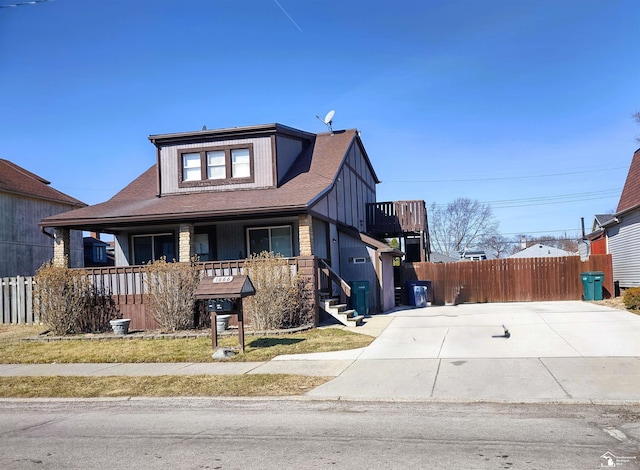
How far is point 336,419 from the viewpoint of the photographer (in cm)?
713

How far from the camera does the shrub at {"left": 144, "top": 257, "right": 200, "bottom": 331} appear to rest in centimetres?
1590

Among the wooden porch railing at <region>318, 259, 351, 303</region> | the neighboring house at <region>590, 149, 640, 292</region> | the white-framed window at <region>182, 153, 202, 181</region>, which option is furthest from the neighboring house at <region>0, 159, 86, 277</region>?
the neighboring house at <region>590, 149, 640, 292</region>

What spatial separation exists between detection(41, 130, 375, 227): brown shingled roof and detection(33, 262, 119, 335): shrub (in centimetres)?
201

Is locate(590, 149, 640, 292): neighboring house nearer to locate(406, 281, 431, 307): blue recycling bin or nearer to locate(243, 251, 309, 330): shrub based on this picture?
locate(406, 281, 431, 307): blue recycling bin

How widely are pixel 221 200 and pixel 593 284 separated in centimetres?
1495

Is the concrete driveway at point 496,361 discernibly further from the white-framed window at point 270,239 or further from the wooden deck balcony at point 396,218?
the wooden deck balcony at point 396,218

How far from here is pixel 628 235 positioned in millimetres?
22984

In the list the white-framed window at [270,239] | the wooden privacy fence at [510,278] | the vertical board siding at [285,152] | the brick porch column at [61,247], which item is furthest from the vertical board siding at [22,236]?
the wooden privacy fence at [510,278]

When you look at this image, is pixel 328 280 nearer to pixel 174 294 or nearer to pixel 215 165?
pixel 174 294

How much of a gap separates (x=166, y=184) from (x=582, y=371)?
15811 millimetres

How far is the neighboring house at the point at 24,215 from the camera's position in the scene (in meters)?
27.7

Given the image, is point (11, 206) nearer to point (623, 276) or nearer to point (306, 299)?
point (306, 299)

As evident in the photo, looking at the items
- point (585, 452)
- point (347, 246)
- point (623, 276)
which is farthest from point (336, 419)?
point (623, 276)

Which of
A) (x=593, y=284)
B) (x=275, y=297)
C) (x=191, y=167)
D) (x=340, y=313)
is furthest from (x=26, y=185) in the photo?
(x=593, y=284)
